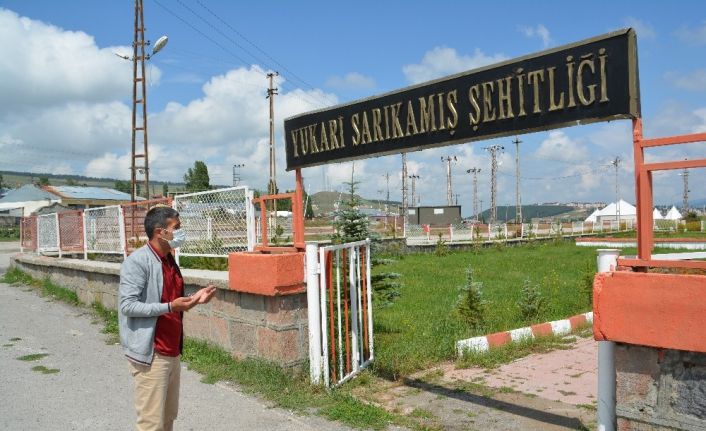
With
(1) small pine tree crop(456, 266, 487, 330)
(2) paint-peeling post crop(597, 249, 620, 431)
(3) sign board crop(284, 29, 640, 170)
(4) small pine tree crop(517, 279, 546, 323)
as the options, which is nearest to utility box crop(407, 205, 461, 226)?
(4) small pine tree crop(517, 279, 546, 323)

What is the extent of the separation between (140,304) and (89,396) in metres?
2.58

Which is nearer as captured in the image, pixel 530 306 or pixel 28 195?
pixel 530 306

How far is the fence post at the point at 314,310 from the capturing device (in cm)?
546

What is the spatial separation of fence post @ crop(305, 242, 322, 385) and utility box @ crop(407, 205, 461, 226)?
172 feet

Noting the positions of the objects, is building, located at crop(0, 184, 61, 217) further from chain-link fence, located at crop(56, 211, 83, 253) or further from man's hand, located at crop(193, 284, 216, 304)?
man's hand, located at crop(193, 284, 216, 304)

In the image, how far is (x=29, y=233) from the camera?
1688 cm

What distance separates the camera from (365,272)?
20.3ft

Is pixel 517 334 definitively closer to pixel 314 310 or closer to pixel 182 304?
pixel 314 310

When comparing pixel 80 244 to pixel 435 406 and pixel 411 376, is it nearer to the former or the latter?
pixel 411 376

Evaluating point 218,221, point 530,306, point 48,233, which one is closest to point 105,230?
point 48,233

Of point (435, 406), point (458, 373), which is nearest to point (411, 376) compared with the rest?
point (458, 373)

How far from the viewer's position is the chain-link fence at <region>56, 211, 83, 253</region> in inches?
505

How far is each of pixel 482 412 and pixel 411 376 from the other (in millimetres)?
1275

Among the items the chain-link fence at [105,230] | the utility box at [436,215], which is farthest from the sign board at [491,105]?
the utility box at [436,215]
